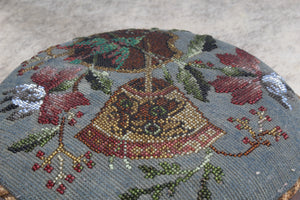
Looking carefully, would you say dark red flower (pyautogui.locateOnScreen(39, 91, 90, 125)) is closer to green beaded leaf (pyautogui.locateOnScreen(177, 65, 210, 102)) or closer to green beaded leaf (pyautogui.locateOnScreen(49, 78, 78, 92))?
green beaded leaf (pyautogui.locateOnScreen(49, 78, 78, 92))

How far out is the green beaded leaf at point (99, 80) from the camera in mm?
1124

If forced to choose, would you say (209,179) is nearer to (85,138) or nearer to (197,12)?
(85,138)

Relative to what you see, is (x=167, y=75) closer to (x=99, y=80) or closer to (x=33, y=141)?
(x=99, y=80)

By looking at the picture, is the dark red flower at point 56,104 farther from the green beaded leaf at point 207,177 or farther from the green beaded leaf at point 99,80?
the green beaded leaf at point 207,177

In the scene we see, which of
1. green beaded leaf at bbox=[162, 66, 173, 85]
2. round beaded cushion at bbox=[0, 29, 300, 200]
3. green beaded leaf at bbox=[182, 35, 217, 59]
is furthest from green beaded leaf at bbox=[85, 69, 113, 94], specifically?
green beaded leaf at bbox=[182, 35, 217, 59]

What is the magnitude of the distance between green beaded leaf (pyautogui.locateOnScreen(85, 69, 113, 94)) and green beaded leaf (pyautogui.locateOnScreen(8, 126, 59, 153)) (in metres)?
0.19

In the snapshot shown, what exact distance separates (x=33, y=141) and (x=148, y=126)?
0.31 meters

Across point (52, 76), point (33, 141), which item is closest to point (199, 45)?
point (52, 76)

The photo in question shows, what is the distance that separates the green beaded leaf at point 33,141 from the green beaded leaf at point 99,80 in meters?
0.19

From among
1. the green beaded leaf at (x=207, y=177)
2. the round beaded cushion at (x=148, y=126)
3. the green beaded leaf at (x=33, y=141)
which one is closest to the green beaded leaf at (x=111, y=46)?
the round beaded cushion at (x=148, y=126)

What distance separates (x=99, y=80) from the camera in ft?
3.77

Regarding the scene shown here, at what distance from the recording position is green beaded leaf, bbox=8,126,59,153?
988 mm

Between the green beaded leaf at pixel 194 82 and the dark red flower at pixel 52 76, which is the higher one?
the green beaded leaf at pixel 194 82

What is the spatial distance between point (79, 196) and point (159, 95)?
1.24ft
